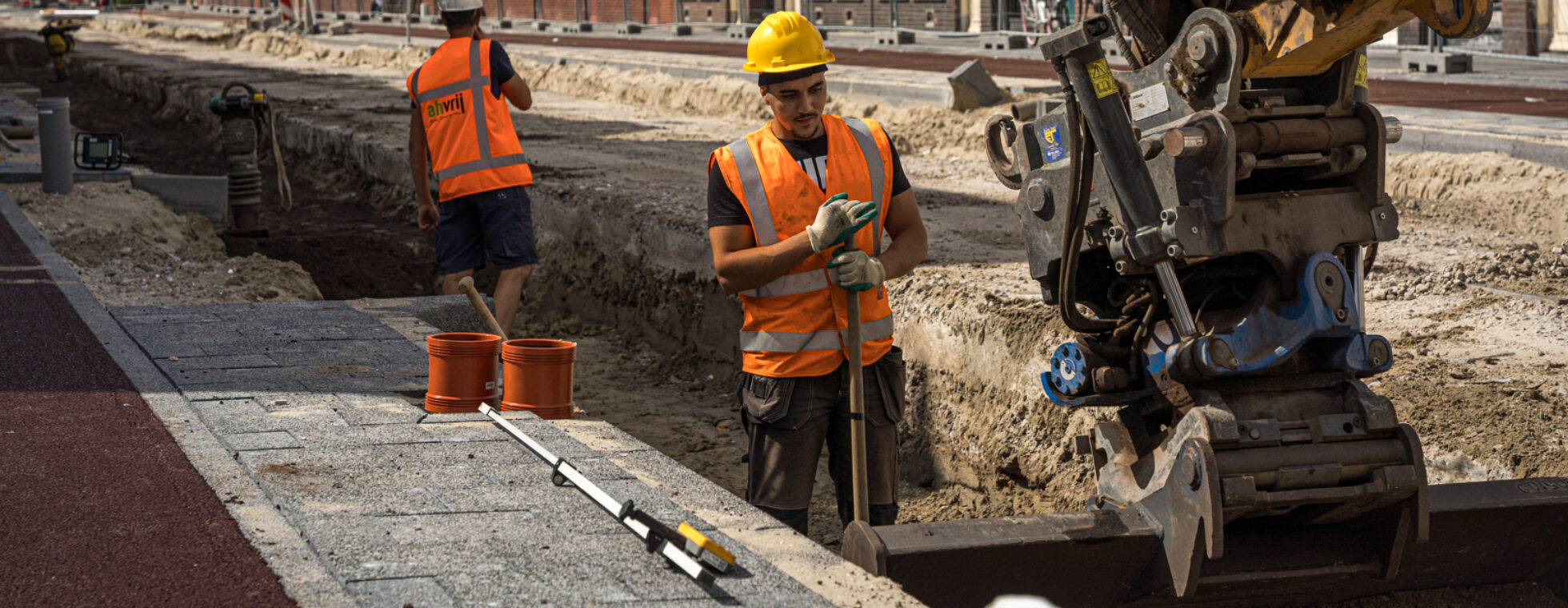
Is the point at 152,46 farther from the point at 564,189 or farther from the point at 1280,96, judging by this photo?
the point at 1280,96

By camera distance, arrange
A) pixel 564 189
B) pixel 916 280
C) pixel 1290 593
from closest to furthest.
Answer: pixel 1290 593 < pixel 916 280 < pixel 564 189

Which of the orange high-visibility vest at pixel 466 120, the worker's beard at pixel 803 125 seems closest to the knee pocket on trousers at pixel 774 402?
the worker's beard at pixel 803 125

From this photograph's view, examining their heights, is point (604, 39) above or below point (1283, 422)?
above

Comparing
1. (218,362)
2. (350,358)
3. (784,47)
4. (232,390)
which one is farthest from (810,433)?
(218,362)

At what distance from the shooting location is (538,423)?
17.0 ft

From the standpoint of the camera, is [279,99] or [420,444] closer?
[420,444]

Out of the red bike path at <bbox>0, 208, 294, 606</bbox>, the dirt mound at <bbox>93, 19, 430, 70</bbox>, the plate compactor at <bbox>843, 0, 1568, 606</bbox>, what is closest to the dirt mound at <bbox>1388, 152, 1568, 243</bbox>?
the plate compactor at <bbox>843, 0, 1568, 606</bbox>

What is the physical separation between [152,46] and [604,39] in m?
14.5

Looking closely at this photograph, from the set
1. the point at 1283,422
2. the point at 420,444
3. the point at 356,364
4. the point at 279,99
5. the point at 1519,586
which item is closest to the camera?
the point at 1283,422

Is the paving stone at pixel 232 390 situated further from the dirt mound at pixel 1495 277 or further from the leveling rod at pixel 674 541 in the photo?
the dirt mound at pixel 1495 277

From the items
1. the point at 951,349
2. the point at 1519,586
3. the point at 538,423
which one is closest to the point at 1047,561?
the point at 1519,586

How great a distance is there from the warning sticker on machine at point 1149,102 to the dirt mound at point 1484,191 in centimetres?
593

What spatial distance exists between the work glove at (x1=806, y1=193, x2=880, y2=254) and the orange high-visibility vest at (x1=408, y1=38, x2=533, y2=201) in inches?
135

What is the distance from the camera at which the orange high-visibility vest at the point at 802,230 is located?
4094 mm
